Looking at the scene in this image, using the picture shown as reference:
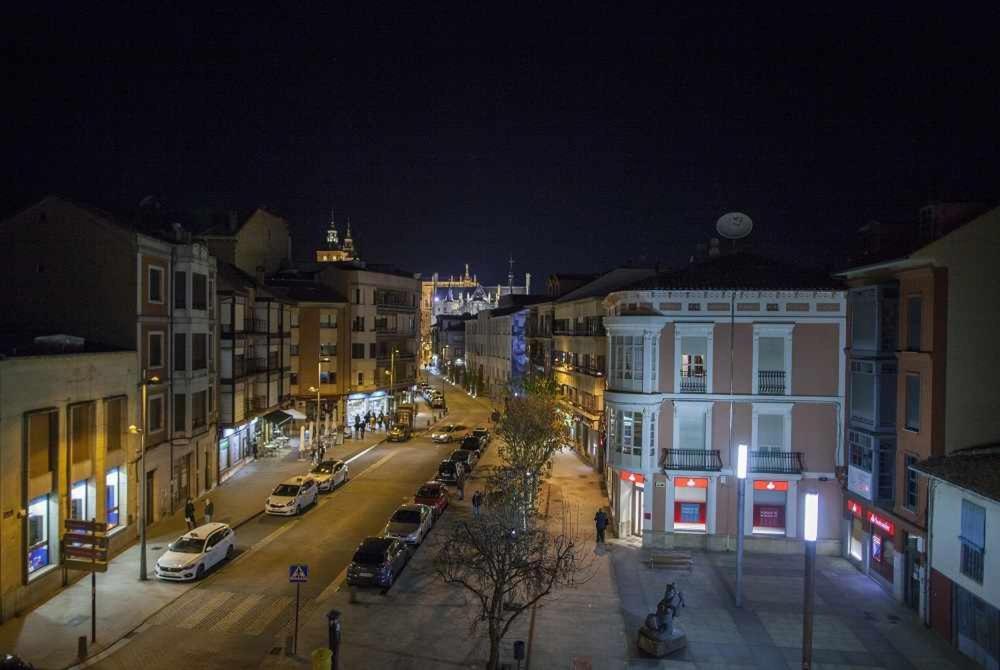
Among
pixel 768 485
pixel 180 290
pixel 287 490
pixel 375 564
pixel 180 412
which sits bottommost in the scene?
pixel 375 564

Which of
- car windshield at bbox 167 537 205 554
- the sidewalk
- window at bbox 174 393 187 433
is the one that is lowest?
the sidewalk

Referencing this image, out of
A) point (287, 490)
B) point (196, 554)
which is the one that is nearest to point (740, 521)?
point (196, 554)

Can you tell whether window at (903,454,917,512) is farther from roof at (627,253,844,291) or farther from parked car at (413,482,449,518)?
parked car at (413,482,449,518)

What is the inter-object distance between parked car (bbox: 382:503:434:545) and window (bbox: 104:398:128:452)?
1075 cm

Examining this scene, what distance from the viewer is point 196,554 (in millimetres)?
24688

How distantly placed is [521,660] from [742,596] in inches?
383

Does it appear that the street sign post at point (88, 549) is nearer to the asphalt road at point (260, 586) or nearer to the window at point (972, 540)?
the asphalt road at point (260, 586)

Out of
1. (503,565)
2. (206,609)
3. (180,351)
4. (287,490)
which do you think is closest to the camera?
(503,565)

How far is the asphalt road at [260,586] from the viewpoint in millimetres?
19047

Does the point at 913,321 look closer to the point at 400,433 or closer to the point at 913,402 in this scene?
the point at 913,402

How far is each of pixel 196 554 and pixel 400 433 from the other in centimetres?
3343

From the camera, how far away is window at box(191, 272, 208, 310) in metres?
33.9

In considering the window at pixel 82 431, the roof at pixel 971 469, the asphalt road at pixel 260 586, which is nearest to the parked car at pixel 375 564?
the asphalt road at pixel 260 586

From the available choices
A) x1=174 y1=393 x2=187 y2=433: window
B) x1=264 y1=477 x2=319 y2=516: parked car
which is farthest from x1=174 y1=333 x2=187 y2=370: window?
x1=264 y1=477 x2=319 y2=516: parked car
